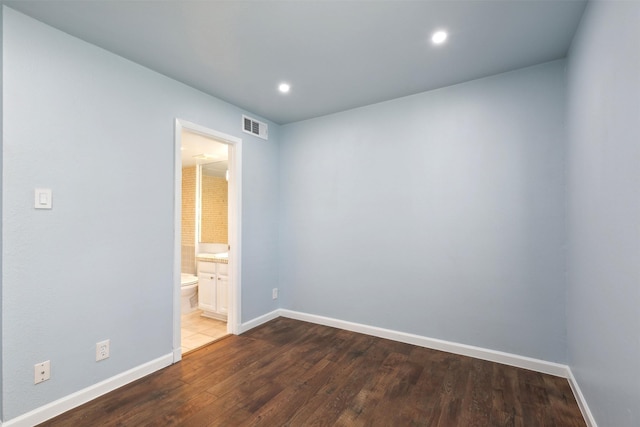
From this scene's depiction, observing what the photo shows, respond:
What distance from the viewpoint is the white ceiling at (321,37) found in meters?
1.78

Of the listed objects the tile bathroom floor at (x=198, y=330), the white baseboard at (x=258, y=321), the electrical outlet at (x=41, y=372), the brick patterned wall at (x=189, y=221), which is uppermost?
the brick patterned wall at (x=189, y=221)

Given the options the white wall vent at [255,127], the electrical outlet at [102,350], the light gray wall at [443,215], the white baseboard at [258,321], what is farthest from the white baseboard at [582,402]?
the white wall vent at [255,127]

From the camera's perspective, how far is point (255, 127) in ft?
11.7

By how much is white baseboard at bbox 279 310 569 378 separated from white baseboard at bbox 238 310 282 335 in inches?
12.2

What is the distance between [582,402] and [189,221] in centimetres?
558

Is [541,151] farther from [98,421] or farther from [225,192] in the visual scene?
[225,192]

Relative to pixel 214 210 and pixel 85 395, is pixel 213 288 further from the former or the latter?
pixel 85 395

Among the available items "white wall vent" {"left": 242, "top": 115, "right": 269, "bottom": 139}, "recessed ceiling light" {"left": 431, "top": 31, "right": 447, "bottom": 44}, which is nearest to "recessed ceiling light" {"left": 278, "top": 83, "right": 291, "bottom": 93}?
"white wall vent" {"left": 242, "top": 115, "right": 269, "bottom": 139}

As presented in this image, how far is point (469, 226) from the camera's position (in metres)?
→ 2.72

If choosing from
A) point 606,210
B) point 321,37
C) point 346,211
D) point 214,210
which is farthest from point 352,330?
point 214,210

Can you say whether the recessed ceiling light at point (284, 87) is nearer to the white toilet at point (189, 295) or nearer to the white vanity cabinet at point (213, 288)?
the white vanity cabinet at point (213, 288)

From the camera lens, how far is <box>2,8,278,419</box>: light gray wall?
1.76m

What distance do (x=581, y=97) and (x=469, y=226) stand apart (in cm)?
127

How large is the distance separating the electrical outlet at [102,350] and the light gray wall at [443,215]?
6.86ft
